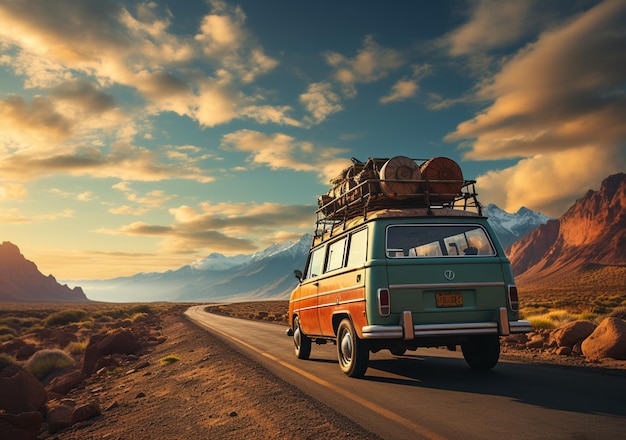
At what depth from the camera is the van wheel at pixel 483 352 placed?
769cm

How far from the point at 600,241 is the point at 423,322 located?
149287mm

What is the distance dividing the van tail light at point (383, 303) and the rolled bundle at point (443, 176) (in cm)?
221

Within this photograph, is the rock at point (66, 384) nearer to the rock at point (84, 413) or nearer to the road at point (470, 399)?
the rock at point (84, 413)

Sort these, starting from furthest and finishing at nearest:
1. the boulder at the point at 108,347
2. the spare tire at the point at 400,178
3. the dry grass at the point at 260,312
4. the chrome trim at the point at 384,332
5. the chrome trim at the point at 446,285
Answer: the dry grass at the point at 260,312
the boulder at the point at 108,347
the spare tire at the point at 400,178
the chrome trim at the point at 446,285
the chrome trim at the point at 384,332

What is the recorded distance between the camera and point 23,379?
35.0 ft

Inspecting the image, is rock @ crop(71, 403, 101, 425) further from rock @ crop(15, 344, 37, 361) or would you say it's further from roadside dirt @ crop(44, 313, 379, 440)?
rock @ crop(15, 344, 37, 361)

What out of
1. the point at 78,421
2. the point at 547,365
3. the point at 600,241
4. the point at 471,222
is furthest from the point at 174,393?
the point at 600,241

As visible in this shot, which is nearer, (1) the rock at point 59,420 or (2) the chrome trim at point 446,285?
(2) the chrome trim at point 446,285

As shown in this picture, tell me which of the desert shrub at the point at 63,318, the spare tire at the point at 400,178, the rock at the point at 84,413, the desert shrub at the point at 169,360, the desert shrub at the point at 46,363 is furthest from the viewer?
the desert shrub at the point at 63,318

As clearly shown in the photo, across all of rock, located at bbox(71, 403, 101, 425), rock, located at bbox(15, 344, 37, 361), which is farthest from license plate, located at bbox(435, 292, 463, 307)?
rock, located at bbox(15, 344, 37, 361)

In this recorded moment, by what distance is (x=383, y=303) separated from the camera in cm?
668

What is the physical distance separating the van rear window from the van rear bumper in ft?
3.45

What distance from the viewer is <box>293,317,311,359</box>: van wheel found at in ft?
34.2

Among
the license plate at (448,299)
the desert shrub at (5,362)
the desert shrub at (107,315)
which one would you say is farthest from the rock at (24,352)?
the desert shrub at (107,315)
